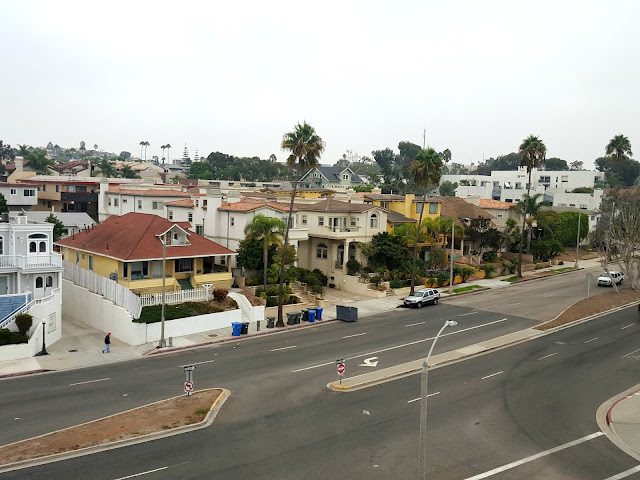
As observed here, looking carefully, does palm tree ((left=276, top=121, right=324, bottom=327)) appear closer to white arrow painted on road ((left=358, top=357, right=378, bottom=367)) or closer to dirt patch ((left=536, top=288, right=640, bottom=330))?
white arrow painted on road ((left=358, top=357, right=378, bottom=367))

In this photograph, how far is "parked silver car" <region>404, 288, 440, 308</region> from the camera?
5091 cm

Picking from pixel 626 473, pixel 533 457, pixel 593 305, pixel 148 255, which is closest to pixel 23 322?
pixel 148 255

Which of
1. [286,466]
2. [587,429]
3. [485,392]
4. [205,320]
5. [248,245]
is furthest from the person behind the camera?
[248,245]

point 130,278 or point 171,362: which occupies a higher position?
point 130,278

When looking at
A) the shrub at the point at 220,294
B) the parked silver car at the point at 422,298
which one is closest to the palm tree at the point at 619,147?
the parked silver car at the point at 422,298

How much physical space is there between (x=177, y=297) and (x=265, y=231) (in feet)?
29.7

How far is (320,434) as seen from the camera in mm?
23297

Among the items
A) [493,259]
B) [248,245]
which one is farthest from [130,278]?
[493,259]

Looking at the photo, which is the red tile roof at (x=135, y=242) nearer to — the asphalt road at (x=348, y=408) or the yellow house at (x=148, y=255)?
the yellow house at (x=148, y=255)

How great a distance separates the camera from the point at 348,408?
86.6 ft

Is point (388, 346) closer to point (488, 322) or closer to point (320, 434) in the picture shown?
point (488, 322)

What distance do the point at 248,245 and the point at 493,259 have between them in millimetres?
32929

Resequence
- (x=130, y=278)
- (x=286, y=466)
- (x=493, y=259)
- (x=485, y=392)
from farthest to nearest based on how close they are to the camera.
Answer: (x=493, y=259) < (x=130, y=278) < (x=485, y=392) < (x=286, y=466)

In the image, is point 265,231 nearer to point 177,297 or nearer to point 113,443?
point 177,297
